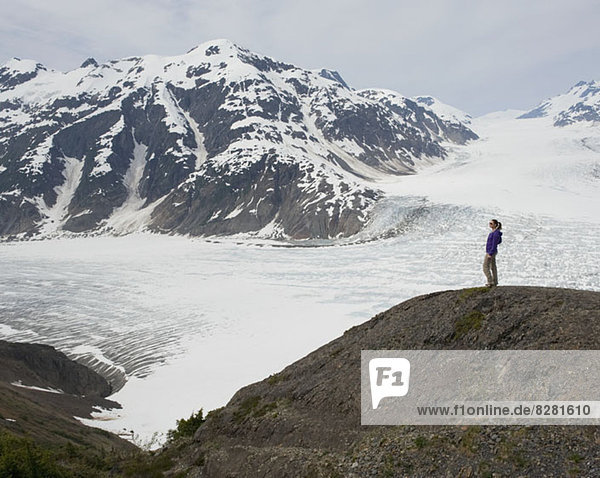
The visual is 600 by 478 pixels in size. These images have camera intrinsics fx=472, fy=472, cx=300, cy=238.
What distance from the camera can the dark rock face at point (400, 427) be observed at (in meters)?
11.2

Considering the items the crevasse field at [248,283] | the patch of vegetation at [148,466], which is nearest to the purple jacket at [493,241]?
the patch of vegetation at [148,466]

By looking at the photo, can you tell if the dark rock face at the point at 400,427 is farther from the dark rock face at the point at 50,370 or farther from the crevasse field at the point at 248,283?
the dark rock face at the point at 50,370

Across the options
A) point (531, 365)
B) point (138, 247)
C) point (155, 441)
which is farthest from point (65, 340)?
point (138, 247)

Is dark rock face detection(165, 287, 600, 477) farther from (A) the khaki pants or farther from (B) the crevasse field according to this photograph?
(B) the crevasse field

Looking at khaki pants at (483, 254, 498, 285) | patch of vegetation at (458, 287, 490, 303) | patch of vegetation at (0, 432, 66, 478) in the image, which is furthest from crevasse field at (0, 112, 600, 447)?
khaki pants at (483, 254, 498, 285)

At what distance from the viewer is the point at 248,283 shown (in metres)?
90.9

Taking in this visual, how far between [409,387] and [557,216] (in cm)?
12276

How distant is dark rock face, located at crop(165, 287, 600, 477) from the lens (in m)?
11.2

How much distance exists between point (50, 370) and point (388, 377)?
132ft

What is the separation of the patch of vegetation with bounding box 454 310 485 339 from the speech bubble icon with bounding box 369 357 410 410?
6.78 feet

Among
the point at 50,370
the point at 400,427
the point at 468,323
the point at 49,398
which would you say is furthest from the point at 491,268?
the point at 50,370

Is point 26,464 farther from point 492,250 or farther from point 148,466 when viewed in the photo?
point 492,250

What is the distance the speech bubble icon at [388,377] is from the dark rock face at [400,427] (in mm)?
660

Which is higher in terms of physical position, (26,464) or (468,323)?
(468,323)
